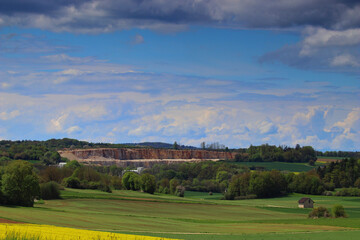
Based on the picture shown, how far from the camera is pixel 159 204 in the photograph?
108 metres

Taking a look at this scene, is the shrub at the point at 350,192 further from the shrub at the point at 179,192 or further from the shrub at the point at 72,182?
the shrub at the point at 72,182

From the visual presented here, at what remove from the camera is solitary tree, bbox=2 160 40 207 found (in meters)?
86.3

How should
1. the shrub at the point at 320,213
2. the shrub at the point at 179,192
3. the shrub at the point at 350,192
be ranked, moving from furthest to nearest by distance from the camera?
1. the shrub at the point at 179,192
2. the shrub at the point at 350,192
3. the shrub at the point at 320,213

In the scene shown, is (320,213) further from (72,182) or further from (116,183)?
(116,183)

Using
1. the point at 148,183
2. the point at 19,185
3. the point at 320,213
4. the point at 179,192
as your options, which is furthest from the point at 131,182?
the point at 320,213

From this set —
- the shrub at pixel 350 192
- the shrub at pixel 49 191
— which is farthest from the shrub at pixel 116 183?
the shrub at pixel 350 192

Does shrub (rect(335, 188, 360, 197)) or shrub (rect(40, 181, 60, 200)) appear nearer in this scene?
shrub (rect(40, 181, 60, 200))

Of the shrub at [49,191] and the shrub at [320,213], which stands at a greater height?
the shrub at [49,191]

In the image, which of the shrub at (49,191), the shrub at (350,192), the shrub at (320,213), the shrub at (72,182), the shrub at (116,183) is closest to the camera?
the shrub at (320,213)

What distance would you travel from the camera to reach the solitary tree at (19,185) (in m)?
86.3

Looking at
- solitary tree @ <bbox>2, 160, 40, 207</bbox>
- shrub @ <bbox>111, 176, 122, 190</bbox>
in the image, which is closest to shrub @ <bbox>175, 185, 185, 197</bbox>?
shrub @ <bbox>111, 176, 122, 190</bbox>

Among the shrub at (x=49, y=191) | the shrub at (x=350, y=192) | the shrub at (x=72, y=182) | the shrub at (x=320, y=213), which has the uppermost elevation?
the shrub at (x=72, y=182)

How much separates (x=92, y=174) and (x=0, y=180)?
63.4m

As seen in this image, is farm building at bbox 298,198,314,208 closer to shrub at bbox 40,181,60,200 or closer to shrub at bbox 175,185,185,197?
shrub at bbox 175,185,185,197
